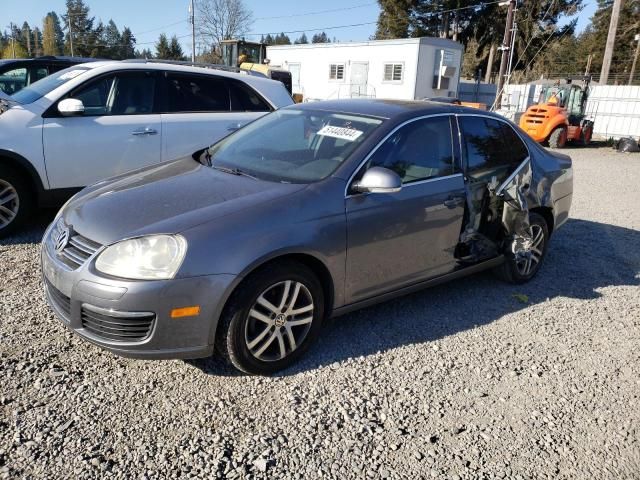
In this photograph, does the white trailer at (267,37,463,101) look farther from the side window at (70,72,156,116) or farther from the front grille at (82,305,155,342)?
the front grille at (82,305,155,342)

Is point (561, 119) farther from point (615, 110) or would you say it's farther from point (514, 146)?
point (514, 146)

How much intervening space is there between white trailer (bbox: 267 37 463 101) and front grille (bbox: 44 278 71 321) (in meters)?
24.2

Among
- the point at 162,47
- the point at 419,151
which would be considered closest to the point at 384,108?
the point at 419,151

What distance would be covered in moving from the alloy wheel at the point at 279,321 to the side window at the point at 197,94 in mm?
3625

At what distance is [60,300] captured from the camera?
2.95 m

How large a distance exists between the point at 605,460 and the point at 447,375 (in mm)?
958

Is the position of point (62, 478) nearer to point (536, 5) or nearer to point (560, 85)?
point (560, 85)

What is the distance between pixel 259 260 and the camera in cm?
283

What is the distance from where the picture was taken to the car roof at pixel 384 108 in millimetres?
3793

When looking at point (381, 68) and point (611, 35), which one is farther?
point (381, 68)

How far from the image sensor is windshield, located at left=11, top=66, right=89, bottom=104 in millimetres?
5301

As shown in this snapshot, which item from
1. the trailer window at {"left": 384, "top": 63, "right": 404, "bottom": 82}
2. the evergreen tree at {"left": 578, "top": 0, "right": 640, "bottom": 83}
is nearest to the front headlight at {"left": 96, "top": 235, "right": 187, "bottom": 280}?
the trailer window at {"left": 384, "top": 63, "right": 404, "bottom": 82}

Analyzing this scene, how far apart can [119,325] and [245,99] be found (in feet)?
14.1

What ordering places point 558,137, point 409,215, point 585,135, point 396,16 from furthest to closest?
point 396,16 → point 585,135 → point 558,137 → point 409,215
